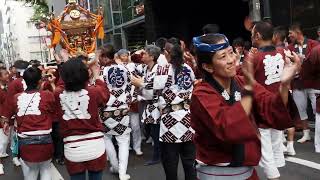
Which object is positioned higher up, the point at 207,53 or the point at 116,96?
the point at 207,53

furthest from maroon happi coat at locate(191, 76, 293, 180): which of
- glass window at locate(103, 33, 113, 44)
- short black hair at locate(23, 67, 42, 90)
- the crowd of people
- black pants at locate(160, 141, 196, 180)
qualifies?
glass window at locate(103, 33, 113, 44)

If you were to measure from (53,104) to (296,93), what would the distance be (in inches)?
168

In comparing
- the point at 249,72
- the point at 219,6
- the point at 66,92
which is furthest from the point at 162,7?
the point at 249,72

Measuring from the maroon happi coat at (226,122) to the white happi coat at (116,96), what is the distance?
355 centimetres

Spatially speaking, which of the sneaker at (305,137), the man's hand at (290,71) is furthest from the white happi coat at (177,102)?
the sneaker at (305,137)

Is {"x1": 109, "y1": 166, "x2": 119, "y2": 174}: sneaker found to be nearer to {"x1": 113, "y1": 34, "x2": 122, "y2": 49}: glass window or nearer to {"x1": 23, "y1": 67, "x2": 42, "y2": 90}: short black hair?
{"x1": 23, "y1": 67, "x2": 42, "y2": 90}: short black hair

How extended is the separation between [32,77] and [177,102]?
5.39 feet

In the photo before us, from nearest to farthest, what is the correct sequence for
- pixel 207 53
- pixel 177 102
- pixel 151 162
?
pixel 207 53 < pixel 177 102 < pixel 151 162

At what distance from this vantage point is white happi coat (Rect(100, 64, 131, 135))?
6.27 metres

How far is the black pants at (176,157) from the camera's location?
524 cm

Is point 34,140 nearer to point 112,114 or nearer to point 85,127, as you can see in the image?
point 85,127

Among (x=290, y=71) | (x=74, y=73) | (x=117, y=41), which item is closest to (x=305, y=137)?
(x=74, y=73)

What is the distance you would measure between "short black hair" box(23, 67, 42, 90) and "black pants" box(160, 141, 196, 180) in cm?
161

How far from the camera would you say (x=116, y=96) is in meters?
6.31
